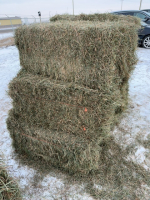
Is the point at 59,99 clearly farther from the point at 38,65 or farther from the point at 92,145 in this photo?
the point at 92,145

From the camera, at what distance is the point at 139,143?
109 inches

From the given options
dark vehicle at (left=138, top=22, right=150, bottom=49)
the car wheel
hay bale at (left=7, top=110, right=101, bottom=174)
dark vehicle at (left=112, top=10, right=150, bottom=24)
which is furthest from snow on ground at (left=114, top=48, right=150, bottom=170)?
dark vehicle at (left=112, top=10, right=150, bottom=24)

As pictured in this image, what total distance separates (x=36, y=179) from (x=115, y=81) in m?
1.79

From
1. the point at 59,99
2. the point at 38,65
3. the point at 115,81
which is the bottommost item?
the point at 59,99

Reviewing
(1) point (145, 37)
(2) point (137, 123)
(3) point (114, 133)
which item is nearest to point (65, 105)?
(3) point (114, 133)

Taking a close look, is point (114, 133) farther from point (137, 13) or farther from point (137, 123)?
point (137, 13)

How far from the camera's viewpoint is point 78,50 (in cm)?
184

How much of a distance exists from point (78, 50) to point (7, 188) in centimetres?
152

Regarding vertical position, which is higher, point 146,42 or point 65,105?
point 146,42

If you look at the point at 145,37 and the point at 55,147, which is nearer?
the point at 55,147

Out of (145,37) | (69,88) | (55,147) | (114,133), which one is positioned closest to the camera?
(69,88)

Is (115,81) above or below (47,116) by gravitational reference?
above

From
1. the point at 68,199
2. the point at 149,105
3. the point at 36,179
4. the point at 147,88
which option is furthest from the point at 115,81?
the point at 147,88

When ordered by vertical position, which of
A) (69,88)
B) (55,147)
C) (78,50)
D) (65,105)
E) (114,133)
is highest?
(78,50)
